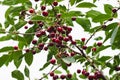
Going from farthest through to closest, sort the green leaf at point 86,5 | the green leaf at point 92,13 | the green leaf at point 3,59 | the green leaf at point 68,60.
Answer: the green leaf at point 86,5 < the green leaf at point 92,13 < the green leaf at point 3,59 < the green leaf at point 68,60

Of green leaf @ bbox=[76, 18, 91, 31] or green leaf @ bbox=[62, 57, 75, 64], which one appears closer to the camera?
green leaf @ bbox=[62, 57, 75, 64]

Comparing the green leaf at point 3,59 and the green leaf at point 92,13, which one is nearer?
the green leaf at point 3,59

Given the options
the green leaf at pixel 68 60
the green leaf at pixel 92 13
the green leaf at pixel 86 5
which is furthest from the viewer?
the green leaf at pixel 86 5

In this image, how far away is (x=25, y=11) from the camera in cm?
378

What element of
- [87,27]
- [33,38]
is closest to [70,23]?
[87,27]

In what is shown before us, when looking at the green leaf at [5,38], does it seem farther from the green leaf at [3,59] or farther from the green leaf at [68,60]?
the green leaf at [68,60]

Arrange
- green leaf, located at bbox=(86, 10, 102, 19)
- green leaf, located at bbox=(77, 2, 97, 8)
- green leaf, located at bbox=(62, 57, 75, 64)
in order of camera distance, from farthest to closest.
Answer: green leaf, located at bbox=(77, 2, 97, 8) < green leaf, located at bbox=(86, 10, 102, 19) < green leaf, located at bbox=(62, 57, 75, 64)

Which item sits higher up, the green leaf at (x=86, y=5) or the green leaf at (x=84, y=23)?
the green leaf at (x=86, y=5)

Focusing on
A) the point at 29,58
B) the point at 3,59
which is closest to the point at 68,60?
the point at 29,58

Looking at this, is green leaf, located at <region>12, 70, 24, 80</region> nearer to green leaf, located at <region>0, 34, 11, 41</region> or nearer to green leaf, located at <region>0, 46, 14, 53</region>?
green leaf, located at <region>0, 46, 14, 53</region>

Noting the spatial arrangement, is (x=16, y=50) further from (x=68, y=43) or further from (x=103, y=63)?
(x=103, y=63)

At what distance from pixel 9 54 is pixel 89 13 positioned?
100 centimetres

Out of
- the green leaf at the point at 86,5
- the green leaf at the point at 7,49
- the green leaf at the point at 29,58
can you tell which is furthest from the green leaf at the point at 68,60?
the green leaf at the point at 86,5

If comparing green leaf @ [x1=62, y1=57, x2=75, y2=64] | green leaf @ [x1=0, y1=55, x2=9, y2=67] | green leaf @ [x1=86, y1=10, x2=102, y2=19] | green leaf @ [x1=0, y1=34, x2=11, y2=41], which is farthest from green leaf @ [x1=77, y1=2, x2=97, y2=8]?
green leaf @ [x1=0, y1=55, x2=9, y2=67]
